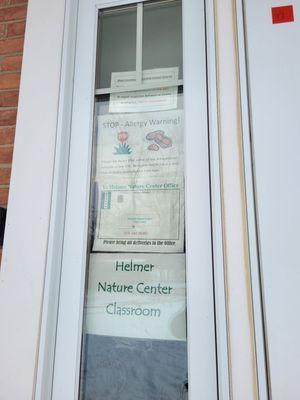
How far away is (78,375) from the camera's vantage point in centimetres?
116

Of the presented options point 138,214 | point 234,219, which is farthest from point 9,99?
point 234,219

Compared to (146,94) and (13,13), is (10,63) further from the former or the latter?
(146,94)

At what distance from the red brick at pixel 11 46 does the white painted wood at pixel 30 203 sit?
0.08 metres

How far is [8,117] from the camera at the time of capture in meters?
1.40

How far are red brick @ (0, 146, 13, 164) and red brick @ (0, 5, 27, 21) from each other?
60 centimetres

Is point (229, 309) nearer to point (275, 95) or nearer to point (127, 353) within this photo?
point (127, 353)

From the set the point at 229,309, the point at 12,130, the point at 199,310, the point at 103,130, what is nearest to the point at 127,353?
the point at 199,310

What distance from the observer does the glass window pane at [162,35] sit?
1.35m

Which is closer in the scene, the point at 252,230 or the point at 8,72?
the point at 252,230

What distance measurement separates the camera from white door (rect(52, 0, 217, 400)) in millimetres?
1139

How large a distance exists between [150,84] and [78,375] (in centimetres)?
110

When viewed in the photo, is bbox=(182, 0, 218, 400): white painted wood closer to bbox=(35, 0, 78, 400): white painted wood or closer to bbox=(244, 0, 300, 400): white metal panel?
bbox=(244, 0, 300, 400): white metal panel

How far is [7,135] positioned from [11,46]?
41cm

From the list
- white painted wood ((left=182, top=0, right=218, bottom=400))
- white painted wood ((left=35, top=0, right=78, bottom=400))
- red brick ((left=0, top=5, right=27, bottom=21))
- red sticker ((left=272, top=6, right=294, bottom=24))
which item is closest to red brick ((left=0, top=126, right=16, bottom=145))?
white painted wood ((left=35, top=0, right=78, bottom=400))
